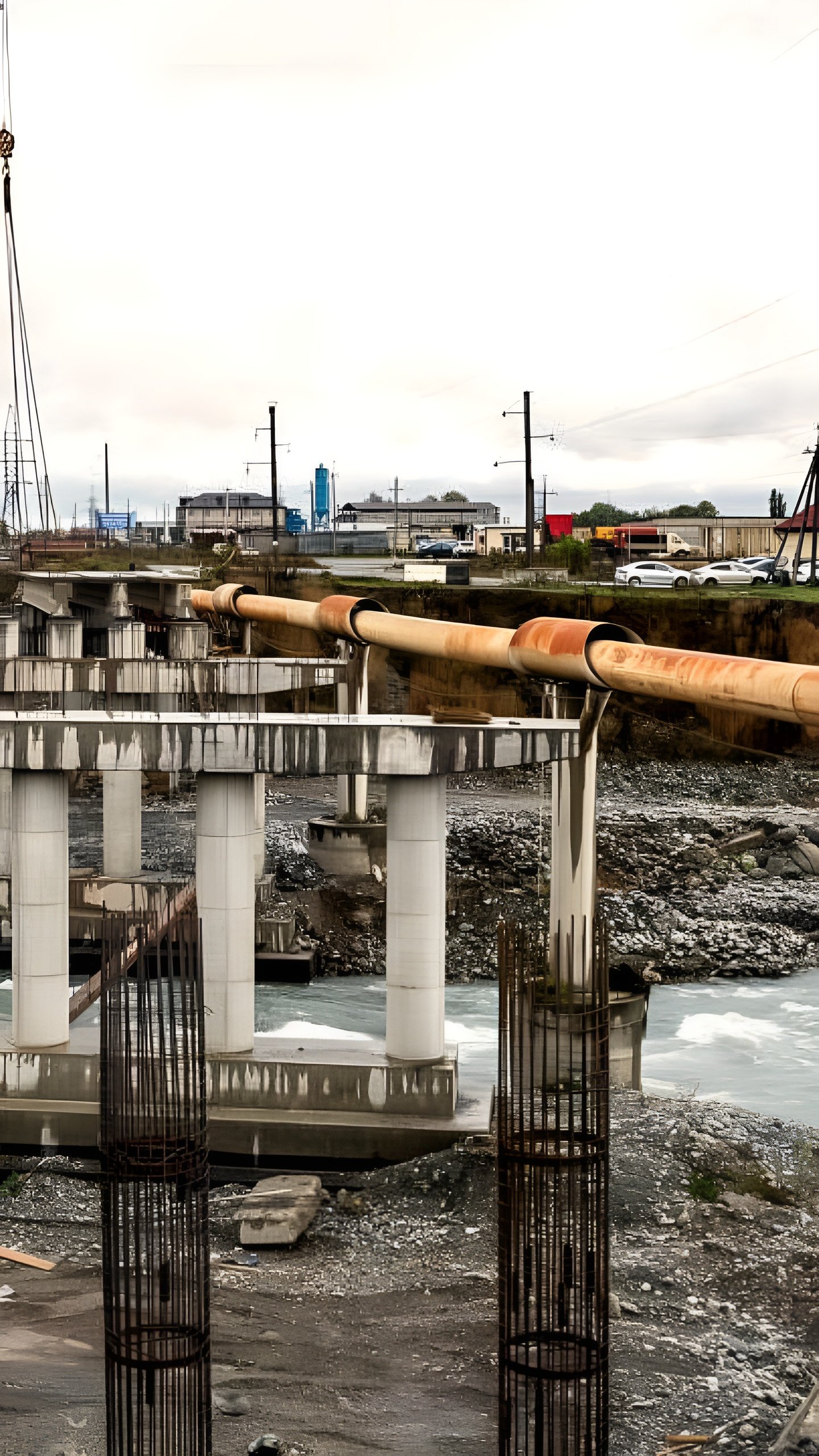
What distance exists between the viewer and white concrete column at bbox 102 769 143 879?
40.4 metres

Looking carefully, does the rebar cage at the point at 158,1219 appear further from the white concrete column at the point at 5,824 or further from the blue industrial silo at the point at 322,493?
the blue industrial silo at the point at 322,493

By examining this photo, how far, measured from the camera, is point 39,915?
76.4 ft

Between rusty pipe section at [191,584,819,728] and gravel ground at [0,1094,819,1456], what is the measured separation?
6.44 meters

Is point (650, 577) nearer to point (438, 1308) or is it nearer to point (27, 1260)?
point (27, 1260)

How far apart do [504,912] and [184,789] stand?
1008 inches

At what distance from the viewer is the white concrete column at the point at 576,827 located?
79.5 feet

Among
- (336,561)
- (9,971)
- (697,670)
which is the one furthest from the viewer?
(336,561)

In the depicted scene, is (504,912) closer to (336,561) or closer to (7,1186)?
(7,1186)

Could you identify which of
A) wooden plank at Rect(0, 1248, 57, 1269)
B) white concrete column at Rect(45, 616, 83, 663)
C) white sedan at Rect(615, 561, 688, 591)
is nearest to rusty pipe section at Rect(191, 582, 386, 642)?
white concrete column at Rect(45, 616, 83, 663)

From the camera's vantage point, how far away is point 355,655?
39531mm

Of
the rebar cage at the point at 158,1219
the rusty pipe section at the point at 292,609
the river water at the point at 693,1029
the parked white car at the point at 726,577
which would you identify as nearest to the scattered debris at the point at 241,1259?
the rebar cage at the point at 158,1219

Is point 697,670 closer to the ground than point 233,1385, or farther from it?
farther from it

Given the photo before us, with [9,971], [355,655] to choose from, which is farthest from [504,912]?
[9,971]

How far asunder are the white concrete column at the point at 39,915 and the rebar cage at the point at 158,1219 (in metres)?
10.7
